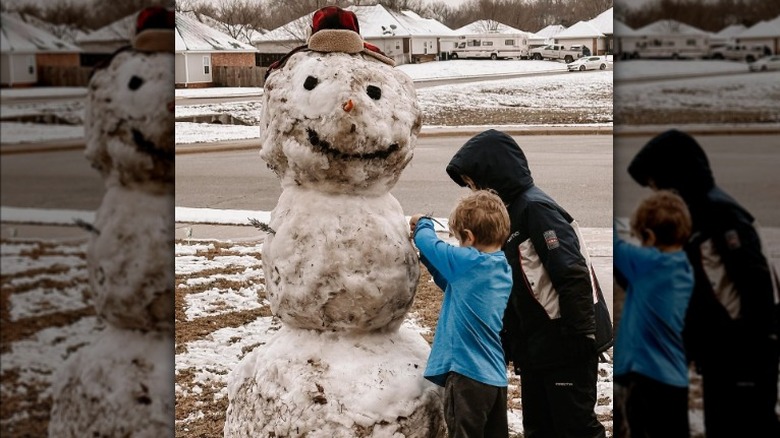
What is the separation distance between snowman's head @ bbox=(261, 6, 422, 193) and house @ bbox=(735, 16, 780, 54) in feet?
4.55

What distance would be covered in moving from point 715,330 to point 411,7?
117 feet

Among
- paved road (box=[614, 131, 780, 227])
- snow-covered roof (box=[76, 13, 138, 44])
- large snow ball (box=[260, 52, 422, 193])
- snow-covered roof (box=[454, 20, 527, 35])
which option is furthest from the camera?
snow-covered roof (box=[454, 20, 527, 35])

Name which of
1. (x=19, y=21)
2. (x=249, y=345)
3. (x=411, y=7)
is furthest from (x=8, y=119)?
(x=411, y=7)

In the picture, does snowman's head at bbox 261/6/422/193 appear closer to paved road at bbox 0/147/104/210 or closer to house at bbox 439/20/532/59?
paved road at bbox 0/147/104/210

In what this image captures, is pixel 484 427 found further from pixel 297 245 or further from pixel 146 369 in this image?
pixel 146 369

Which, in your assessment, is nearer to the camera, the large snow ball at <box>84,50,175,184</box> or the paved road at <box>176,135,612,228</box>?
the large snow ball at <box>84,50,175,184</box>

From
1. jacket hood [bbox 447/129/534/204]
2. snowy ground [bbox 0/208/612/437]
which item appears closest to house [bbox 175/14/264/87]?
snowy ground [bbox 0/208/612/437]

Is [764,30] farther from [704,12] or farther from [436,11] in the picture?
[436,11]

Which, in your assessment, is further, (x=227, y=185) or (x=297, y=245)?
(x=227, y=185)

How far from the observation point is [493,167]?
137 inches

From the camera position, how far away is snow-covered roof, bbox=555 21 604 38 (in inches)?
1297

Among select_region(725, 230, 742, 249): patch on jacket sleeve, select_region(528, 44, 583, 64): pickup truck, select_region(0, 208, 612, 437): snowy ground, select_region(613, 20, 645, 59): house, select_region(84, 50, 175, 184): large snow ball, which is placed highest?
select_region(528, 44, 583, 64): pickup truck

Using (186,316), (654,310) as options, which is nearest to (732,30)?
(654,310)

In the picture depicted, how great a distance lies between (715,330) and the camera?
4.63ft
